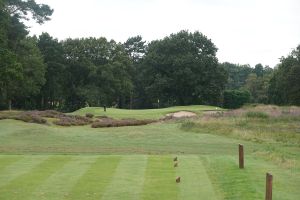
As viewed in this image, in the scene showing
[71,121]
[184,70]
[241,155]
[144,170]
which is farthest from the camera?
[184,70]

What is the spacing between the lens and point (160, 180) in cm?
1480

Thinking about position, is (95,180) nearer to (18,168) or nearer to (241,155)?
(18,168)

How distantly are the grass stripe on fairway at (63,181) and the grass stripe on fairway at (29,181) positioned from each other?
0.24m

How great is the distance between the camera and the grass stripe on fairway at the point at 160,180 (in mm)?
12781

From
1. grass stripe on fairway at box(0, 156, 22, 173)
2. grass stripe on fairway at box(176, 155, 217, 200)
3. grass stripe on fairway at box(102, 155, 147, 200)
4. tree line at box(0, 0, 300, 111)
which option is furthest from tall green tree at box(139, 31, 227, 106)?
grass stripe on fairway at box(102, 155, 147, 200)

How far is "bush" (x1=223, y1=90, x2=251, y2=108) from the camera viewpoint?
90688 mm

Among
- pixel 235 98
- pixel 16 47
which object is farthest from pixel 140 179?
pixel 235 98

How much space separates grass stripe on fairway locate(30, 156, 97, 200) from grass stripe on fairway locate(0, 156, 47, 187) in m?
1.22

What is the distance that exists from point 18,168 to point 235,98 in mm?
76769

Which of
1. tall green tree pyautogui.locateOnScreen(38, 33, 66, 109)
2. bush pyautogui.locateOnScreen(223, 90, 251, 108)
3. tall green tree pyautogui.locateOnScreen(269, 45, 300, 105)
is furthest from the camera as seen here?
bush pyautogui.locateOnScreen(223, 90, 251, 108)

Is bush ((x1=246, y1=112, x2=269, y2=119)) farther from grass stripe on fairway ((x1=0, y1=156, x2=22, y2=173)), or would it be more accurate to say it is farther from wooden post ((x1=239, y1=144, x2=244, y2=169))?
grass stripe on fairway ((x1=0, y1=156, x2=22, y2=173))

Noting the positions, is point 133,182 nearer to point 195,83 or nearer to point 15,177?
point 15,177

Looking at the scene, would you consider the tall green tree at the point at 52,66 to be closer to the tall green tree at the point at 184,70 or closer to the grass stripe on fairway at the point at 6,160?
the tall green tree at the point at 184,70

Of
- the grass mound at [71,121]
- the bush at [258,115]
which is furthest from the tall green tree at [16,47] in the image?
the bush at [258,115]
